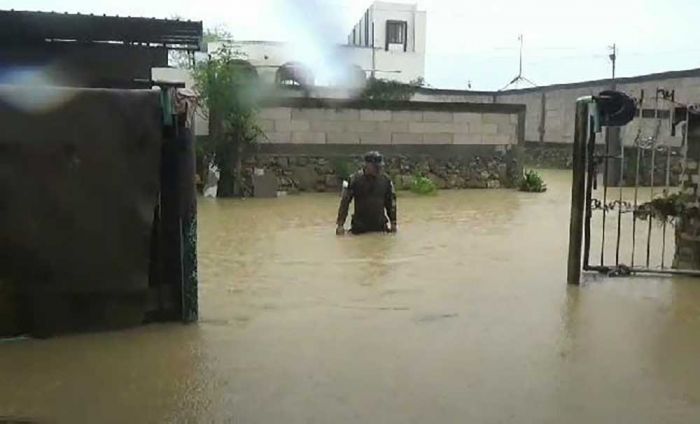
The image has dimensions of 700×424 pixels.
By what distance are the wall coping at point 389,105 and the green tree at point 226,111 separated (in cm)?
88

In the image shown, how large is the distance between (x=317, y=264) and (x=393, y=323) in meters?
2.52

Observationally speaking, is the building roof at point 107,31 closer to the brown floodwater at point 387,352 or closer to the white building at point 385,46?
the brown floodwater at point 387,352

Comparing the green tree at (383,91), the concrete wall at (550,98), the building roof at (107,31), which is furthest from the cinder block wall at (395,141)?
the concrete wall at (550,98)

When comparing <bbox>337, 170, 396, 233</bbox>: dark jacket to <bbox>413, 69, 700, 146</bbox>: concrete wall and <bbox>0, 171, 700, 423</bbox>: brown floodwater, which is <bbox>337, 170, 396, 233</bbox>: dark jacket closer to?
<bbox>0, 171, 700, 423</bbox>: brown floodwater

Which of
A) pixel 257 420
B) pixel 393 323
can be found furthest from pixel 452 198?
pixel 257 420

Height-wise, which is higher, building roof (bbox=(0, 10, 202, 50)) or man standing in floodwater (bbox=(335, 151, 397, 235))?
building roof (bbox=(0, 10, 202, 50))

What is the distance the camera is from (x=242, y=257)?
821 centimetres

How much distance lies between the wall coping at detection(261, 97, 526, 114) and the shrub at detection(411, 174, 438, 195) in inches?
66.8

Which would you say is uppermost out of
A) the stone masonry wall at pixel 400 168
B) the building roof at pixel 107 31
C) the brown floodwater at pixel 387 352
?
the building roof at pixel 107 31

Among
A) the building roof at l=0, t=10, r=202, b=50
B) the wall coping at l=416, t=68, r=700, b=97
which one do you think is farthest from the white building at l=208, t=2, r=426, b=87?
the building roof at l=0, t=10, r=202, b=50

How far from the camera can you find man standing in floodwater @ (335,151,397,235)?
996cm

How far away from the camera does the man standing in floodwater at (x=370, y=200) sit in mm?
9961

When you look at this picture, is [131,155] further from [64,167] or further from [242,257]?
[242,257]

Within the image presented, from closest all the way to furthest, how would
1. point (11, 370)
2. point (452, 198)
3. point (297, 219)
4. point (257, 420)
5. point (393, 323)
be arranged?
1. point (257, 420)
2. point (11, 370)
3. point (393, 323)
4. point (297, 219)
5. point (452, 198)
